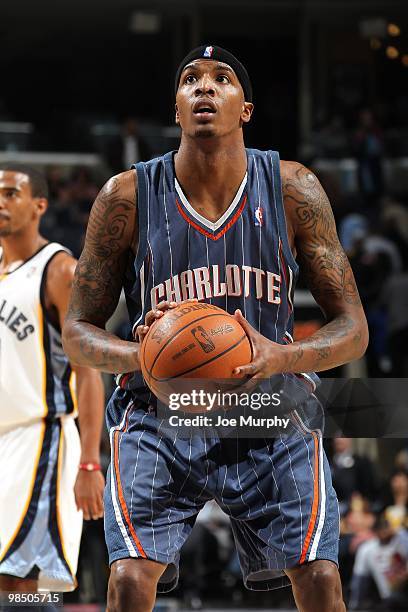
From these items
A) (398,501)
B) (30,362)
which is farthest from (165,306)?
(398,501)

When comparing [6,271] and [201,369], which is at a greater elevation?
[6,271]

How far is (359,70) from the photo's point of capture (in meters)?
14.6

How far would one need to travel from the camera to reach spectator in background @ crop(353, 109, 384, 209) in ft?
Answer: 40.9

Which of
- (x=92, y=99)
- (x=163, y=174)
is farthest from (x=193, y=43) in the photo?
(x=163, y=174)

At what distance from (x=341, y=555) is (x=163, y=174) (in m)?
5.70

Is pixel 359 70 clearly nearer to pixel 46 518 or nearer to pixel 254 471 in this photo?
pixel 46 518

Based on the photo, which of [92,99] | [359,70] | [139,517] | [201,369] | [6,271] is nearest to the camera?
[201,369]

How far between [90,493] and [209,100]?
74.2 inches

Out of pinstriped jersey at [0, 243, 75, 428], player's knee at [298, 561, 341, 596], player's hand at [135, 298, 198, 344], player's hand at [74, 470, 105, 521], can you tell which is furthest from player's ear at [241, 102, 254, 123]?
player's hand at [74, 470, 105, 521]

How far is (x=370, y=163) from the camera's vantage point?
12.6 meters

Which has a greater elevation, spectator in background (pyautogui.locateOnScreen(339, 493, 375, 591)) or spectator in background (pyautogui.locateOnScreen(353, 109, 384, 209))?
spectator in background (pyautogui.locateOnScreen(353, 109, 384, 209))

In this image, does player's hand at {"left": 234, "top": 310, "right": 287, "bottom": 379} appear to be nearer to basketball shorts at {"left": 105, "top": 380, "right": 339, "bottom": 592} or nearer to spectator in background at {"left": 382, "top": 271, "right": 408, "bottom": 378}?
basketball shorts at {"left": 105, "top": 380, "right": 339, "bottom": 592}

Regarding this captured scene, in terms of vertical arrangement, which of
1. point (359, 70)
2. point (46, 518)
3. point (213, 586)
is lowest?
point (213, 586)

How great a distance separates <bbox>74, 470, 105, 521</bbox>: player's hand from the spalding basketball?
5.37 feet
